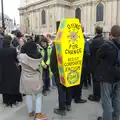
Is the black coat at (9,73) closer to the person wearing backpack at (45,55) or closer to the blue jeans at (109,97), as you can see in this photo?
the person wearing backpack at (45,55)

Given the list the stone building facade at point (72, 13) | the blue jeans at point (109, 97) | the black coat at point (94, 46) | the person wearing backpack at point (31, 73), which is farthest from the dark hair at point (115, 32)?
the stone building facade at point (72, 13)

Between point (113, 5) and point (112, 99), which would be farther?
point (113, 5)

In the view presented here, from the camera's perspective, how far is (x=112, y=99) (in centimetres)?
349

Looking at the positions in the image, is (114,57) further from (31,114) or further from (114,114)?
(31,114)

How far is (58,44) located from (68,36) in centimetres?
24

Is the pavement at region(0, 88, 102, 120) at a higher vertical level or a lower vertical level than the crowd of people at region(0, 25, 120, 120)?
lower

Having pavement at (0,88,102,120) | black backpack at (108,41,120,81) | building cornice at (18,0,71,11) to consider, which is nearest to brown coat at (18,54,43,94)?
pavement at (0,88,102,120)

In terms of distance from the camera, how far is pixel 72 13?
47.4 m

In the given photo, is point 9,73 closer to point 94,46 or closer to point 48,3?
point 94,46

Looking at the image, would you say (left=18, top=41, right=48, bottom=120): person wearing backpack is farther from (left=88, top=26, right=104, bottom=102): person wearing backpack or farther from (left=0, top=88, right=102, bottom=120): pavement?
(left=88, top=26, right=104, bottom=102): person wearing backpack

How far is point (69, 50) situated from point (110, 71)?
992 millimetres

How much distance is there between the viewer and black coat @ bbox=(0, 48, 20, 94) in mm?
4512

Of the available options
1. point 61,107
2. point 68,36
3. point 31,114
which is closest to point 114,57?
point 68,36

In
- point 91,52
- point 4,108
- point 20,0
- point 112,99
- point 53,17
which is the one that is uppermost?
point 20,0
